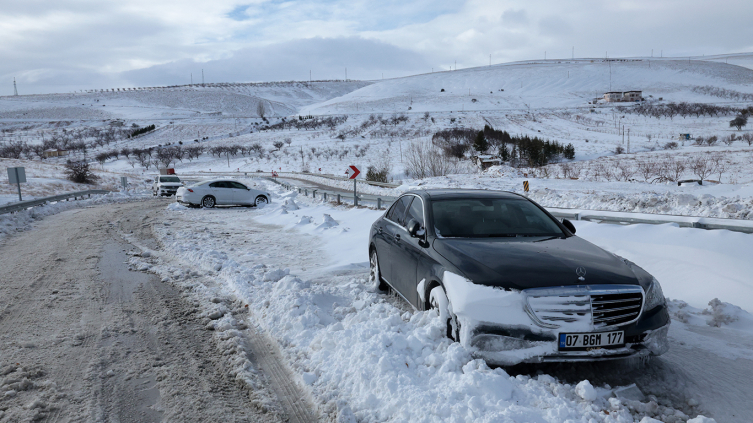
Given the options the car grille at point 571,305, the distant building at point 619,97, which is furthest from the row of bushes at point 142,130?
the car grille at point 571,305

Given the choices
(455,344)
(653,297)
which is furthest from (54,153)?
(653,297)

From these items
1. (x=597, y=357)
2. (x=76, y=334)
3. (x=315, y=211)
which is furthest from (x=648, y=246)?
(x=315, y=211)

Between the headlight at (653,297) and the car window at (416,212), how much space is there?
2307mm

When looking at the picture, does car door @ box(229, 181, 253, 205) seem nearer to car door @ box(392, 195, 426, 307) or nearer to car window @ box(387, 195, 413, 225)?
car window @ box(387, 195, 413, 225)

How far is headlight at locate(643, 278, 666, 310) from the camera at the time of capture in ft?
13.4

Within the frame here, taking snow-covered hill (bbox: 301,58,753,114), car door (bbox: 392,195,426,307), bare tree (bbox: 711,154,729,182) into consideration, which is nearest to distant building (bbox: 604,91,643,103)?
snow-covered hill (bbox: 301,58,753,114)

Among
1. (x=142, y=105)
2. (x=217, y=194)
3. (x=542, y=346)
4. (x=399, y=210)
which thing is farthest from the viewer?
(x=142, y=105)

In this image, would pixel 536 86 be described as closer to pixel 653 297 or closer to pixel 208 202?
pixel 208 202

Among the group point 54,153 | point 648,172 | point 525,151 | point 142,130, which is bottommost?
point 648,172

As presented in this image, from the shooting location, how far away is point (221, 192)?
68.8 feet

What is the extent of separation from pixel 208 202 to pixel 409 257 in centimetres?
1709

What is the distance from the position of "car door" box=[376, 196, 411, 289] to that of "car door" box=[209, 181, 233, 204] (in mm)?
15457

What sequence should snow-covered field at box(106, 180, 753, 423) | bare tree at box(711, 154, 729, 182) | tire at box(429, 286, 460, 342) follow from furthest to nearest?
bare tree at box(711, 154, 729, 182) → tire at box(429, 286, 460, 342) → snow-covered field at box(106, 180, 753, 423)

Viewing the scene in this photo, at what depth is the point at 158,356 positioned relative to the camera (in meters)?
4.76
